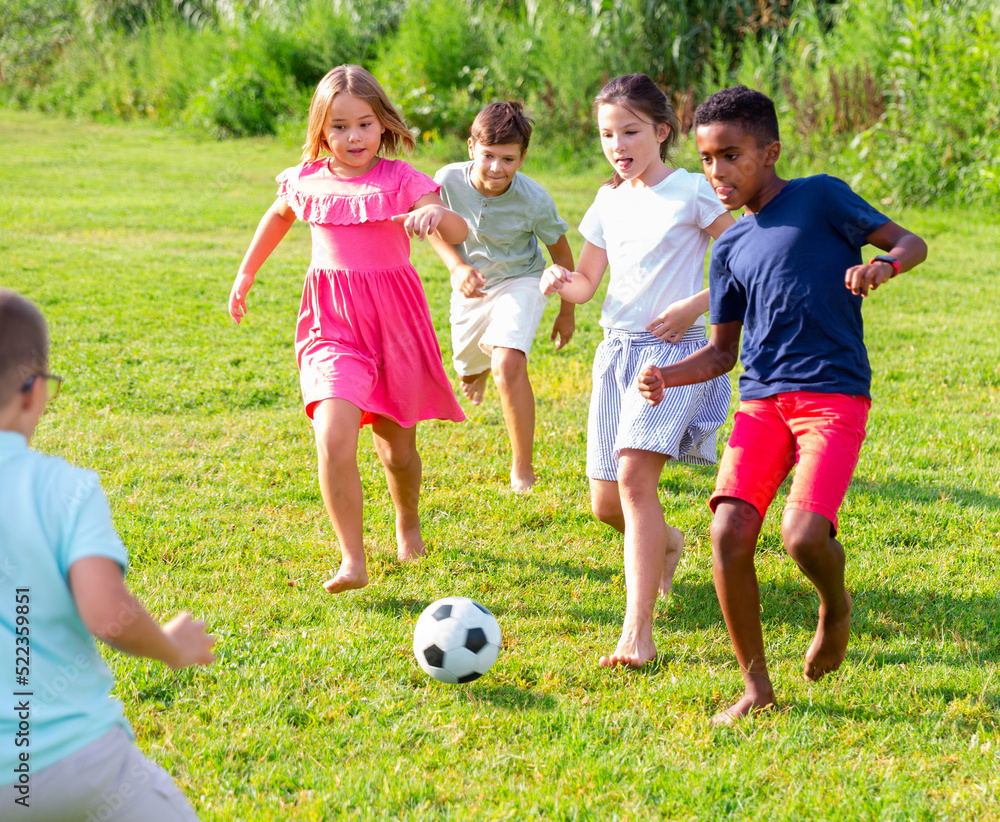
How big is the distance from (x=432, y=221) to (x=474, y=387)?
2.21m

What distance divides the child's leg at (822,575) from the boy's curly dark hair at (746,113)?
1.16m

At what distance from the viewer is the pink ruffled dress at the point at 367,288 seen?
4.02m

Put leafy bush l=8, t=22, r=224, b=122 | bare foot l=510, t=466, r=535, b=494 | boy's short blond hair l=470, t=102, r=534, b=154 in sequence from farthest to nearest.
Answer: leafy bush l=8, t=22, r=224, b=122
bare foot l=510, t=466, r=535, b=494
boy's short blond hair l=470, t=102, r=534, b=154

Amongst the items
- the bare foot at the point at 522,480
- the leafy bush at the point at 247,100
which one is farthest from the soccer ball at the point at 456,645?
the leafy bush at the point at 247,100

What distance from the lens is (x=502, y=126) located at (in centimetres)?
487

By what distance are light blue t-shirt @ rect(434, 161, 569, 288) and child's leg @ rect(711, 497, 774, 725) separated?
8.03 ft

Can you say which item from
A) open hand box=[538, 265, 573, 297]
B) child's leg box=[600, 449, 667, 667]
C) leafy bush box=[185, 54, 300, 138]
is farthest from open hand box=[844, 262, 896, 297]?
leafy bush box=[185, 54, 300, 138]

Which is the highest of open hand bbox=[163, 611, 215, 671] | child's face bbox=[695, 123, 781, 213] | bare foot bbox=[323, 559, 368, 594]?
child's face bbox=[695, 123, 781, 213]

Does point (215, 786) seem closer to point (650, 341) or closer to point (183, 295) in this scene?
point (650, 341)

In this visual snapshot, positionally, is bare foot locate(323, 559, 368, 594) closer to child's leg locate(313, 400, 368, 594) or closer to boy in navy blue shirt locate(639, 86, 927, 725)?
child's leg locate(313, 400, 368, 594)

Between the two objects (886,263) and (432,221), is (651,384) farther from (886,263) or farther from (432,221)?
(432,221)

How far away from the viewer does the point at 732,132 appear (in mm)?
3174

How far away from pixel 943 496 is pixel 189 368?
4725 millimetres

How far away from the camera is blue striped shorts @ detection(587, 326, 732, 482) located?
360cm
